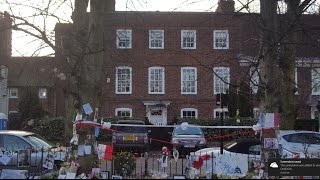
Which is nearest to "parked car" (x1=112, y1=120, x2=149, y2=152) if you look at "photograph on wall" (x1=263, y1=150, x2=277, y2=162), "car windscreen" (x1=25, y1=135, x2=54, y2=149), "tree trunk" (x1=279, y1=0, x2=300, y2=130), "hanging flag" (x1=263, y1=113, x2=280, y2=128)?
"car windscreen" (x1=25, y1=135, x2=54, y2=149)

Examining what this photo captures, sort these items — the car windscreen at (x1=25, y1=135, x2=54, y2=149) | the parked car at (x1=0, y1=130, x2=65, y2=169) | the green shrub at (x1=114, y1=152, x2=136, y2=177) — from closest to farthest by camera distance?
the green shrub at (x1=114, y1=152, x2=136, y2=177) → the parked car at (x1=0, y1=130, x2=65, y2=169) → the car windscreen at (x1=25, y1=135, x2=54, y2=149)

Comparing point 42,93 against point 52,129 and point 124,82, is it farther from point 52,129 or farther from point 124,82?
point 52,129

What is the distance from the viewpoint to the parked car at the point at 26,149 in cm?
1496

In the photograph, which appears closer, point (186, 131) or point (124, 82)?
point (186, 131)

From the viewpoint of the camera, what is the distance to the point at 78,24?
37.0 feet

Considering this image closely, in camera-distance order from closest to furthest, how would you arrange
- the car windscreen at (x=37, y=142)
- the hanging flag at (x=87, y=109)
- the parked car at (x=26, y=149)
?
the hanging flag at (x=87, y=109)
the parked car at (x=26, y=149)
the car windscreen at (x=37, y=142)

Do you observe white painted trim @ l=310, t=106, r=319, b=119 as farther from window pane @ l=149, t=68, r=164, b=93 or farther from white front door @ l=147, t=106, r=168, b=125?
window pane @ l=149, t=68, r=164, b=93

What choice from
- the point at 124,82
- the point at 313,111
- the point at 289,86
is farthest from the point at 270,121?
the point at 313,111

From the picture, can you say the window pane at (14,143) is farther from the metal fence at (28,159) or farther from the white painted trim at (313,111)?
the white painted trim at (313,111)

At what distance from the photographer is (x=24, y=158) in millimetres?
15188

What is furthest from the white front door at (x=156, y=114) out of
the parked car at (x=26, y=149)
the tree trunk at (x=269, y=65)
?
the tree trunk at (x=269, y=65)

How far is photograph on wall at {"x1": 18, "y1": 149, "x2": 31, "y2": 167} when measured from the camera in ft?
48.6

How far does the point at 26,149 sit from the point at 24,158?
0.40 m

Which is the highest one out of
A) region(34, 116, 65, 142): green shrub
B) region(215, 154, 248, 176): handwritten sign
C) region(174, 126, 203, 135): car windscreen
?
region(215, 154, 248, 176): handwritten sign
